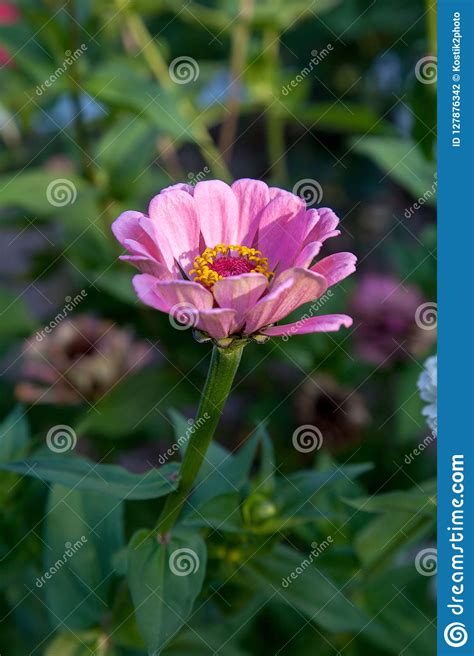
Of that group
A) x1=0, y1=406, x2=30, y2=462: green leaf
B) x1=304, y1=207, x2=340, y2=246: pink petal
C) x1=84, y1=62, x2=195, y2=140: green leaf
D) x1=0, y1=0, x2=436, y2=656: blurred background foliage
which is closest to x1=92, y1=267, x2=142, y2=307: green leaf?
x1=0, y1=0, x2=436, y2=656: blurred background foliage

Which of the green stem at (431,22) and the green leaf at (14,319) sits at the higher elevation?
the green stem at (431,22)

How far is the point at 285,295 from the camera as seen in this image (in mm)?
633

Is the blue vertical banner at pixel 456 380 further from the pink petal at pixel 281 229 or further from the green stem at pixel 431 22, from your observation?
the green stem at pixel 431 22

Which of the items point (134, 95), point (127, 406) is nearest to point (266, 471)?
point (127, 406)

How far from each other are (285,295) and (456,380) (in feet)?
0.86

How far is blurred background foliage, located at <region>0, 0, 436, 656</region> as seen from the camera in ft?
3.37

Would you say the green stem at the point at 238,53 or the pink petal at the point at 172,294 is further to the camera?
the green stem at the point at 238,53

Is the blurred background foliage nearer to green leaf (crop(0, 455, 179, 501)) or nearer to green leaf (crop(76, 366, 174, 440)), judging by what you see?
green leaf (crop(76, 366, 174, 440))

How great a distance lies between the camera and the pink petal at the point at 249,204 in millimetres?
733

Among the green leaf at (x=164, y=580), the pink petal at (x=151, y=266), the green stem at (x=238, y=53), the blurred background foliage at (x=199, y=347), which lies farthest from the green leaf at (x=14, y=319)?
the pink petal at (x=151, y=266)

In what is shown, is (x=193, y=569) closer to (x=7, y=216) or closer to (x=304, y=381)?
(x=304, y=381)

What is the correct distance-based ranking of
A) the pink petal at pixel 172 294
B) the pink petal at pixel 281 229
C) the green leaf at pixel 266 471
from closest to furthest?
the pink petal at pixel 172 294 < the pink petal at pixel 281 229 < the green leaf at pixel 266 471

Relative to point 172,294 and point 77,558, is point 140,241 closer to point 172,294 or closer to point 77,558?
point 172,294

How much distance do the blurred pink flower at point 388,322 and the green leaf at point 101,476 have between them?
865mm
